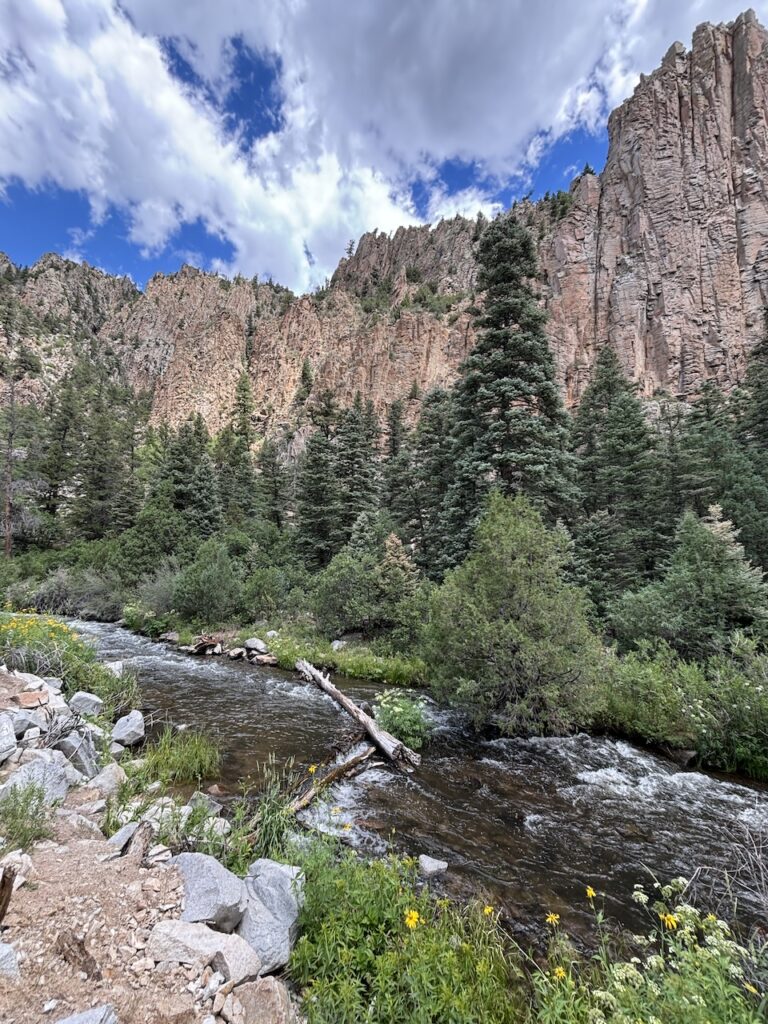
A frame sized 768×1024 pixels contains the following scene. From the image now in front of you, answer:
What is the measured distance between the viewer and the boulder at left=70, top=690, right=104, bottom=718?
739 cm

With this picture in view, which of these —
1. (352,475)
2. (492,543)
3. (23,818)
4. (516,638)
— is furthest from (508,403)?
(23,818)

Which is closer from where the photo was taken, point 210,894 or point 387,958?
point 387,958

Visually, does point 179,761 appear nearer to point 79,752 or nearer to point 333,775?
point 79,752

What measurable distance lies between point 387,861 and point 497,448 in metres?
14.9

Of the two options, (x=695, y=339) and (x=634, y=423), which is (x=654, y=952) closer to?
(x=634, y=423)

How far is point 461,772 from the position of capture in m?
7.78

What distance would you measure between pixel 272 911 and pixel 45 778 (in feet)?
10.3

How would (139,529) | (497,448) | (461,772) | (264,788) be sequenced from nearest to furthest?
(264,788) → (461,772) → (497,448) → (139,529)

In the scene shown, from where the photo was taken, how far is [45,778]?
15.9 ft

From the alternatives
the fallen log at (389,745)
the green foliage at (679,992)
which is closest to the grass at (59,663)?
the fallen log at (389,745)

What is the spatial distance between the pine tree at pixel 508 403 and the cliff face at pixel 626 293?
2208 centimetres

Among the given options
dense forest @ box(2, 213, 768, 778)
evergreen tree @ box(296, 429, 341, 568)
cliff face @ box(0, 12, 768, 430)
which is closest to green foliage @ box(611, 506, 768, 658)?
dense forest @ box(2, 213, 768, 778)

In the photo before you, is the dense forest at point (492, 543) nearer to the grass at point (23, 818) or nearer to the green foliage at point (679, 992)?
the green foliage at point (679, 992)

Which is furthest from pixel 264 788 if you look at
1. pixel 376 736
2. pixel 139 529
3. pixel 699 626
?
pixel 139 529
